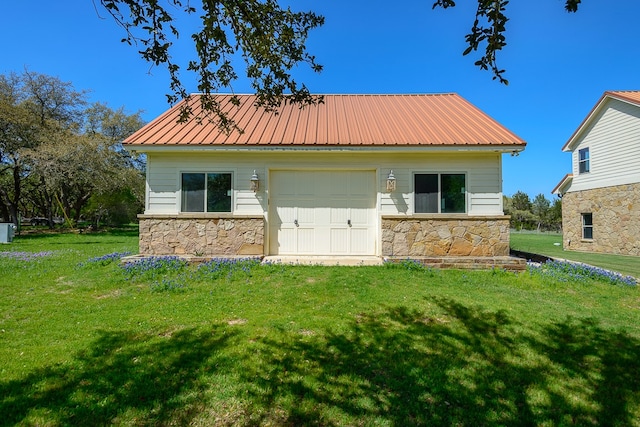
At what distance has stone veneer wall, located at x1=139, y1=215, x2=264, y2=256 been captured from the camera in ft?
26.8

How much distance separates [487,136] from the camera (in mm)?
8289

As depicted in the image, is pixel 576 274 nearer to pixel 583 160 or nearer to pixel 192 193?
pixel 192 193

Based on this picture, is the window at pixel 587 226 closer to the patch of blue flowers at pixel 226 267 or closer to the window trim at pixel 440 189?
the window trim at pixel 440 189

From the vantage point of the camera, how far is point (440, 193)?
828cm

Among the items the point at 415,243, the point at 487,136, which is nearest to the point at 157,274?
the point at 415,243

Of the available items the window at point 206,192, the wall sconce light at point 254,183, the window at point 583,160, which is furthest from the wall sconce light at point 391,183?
the window at point 583,160

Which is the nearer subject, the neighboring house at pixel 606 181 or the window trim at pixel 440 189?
the window trim at pixel 440 189

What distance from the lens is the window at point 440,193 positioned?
8250 mm

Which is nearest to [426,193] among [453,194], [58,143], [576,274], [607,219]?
[453,194]

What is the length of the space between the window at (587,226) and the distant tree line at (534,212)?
23.8m

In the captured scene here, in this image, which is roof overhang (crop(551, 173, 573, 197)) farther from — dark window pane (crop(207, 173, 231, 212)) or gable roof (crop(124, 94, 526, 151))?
dark window pane (crop(207, 173, 231, 212))

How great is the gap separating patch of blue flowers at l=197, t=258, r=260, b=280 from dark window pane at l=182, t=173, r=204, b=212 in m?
1.62

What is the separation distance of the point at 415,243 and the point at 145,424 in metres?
7.06

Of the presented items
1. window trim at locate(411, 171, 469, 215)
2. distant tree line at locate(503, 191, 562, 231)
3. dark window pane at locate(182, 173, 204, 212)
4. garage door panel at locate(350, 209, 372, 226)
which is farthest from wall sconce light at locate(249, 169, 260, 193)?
distant tree line at locate(503, 191, 562, 231)
